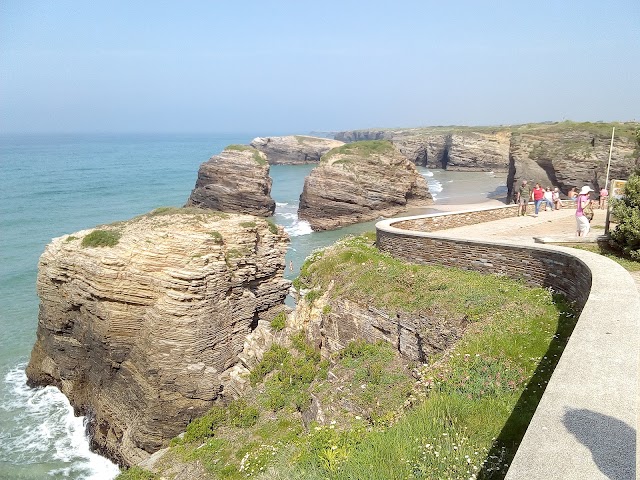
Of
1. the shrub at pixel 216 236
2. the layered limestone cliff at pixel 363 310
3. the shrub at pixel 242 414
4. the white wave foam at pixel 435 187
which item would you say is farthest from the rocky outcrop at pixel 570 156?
the shrub at pixel 242 414

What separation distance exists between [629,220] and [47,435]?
23.7 m

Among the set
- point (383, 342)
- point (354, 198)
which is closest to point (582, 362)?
point (383, 342)

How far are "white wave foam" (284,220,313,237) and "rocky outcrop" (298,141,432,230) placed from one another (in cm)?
70

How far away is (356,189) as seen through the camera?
52812 millimetres

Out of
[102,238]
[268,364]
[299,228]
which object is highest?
[102,238]

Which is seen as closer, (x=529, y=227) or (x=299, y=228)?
(x=529, y=227)

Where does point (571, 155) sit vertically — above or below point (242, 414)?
above

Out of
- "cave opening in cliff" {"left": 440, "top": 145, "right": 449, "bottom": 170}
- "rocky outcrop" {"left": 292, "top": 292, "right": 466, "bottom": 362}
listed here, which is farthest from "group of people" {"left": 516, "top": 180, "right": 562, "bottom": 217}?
"cave opening in cliff" {"left": 440, "top": 145, "right": 449, "bottom": 170}

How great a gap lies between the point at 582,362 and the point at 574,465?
1.79m

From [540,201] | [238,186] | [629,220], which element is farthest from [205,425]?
[238,186]

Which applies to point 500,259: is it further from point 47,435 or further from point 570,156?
point 570,156

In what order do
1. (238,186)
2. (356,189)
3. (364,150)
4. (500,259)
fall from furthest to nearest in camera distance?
(238,186) < (364,150) < (356,189) < (500,259)

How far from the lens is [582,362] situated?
5.12 metres

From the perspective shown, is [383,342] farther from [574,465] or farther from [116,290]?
[116,290]
